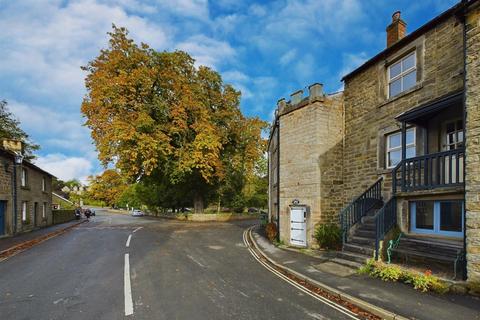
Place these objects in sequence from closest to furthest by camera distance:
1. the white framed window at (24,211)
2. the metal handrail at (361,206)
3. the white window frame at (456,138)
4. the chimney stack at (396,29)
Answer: the white window frame at (456,138) → the metal handrail at (361,206) → the chimney stack at (396,29) → the white framed window at (24,211)

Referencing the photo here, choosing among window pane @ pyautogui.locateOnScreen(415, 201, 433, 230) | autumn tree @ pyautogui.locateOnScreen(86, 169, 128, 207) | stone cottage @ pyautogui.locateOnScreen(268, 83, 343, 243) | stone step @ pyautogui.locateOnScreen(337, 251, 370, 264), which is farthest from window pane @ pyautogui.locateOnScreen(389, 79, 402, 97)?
autumn tree @ pyautogui.locateOnScreen(86, 169, 128, 207)

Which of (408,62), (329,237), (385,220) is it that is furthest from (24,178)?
(408,62)

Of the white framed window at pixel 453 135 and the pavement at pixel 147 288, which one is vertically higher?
the white framed window at pixel 453 135

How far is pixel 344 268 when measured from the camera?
8891 millimetres

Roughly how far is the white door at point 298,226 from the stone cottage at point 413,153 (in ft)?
1.42

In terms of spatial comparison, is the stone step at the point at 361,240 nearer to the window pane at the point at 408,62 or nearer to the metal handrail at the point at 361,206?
the metal handrail at the point at 361,206

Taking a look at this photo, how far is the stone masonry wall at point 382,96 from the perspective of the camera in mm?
8906

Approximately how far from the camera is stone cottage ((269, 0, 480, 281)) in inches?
276

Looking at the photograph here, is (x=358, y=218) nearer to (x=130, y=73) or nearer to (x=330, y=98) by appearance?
(x=330, y=98)

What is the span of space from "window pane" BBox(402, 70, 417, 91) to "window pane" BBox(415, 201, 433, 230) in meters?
4.33

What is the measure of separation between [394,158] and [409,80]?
301 cm

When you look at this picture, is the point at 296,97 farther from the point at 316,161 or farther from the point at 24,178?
the point at 24,178

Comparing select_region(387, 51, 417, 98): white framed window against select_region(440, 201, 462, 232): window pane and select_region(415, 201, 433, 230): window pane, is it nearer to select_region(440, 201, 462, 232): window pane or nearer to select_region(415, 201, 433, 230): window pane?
select_region(415, 201, 433, 230): window pane

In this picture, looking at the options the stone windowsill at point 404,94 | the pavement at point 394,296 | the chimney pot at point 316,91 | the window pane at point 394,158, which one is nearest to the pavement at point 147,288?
the pavement at point 394,296
